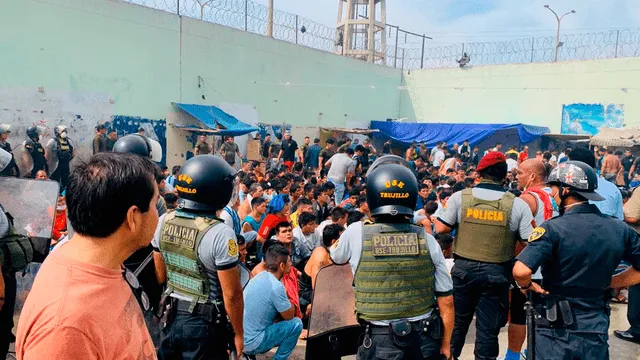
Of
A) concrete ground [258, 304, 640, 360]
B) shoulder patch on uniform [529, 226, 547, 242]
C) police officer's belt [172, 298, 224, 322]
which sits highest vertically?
shoulder patch on uniform [529, 226, 547, 242]

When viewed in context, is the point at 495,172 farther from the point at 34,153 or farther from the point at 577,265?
the point at 34,153

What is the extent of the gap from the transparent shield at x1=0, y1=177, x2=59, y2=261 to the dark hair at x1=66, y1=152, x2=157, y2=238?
2912 millimetres

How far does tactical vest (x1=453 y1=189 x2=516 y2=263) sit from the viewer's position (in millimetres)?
3672

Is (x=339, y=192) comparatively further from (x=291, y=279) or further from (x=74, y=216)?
(x=74, y=216)

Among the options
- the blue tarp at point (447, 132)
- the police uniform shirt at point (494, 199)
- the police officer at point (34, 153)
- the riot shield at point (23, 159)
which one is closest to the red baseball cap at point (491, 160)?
the police uniform shirt at point (494, 199)

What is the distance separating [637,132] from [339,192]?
1246cm

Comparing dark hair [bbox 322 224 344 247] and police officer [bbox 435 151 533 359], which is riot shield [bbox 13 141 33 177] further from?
police officer [bbox 435 151 533 359]

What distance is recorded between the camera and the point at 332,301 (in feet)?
11.5

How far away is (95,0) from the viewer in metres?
12.7

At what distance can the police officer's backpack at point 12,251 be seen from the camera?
9.98 ft

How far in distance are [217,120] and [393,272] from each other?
1348 centimetres

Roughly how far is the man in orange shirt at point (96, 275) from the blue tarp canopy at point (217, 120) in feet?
44.1

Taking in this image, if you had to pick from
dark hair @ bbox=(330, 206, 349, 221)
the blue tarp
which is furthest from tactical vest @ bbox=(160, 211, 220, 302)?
the blue tarp

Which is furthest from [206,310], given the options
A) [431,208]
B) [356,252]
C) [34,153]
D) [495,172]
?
[34,153]
